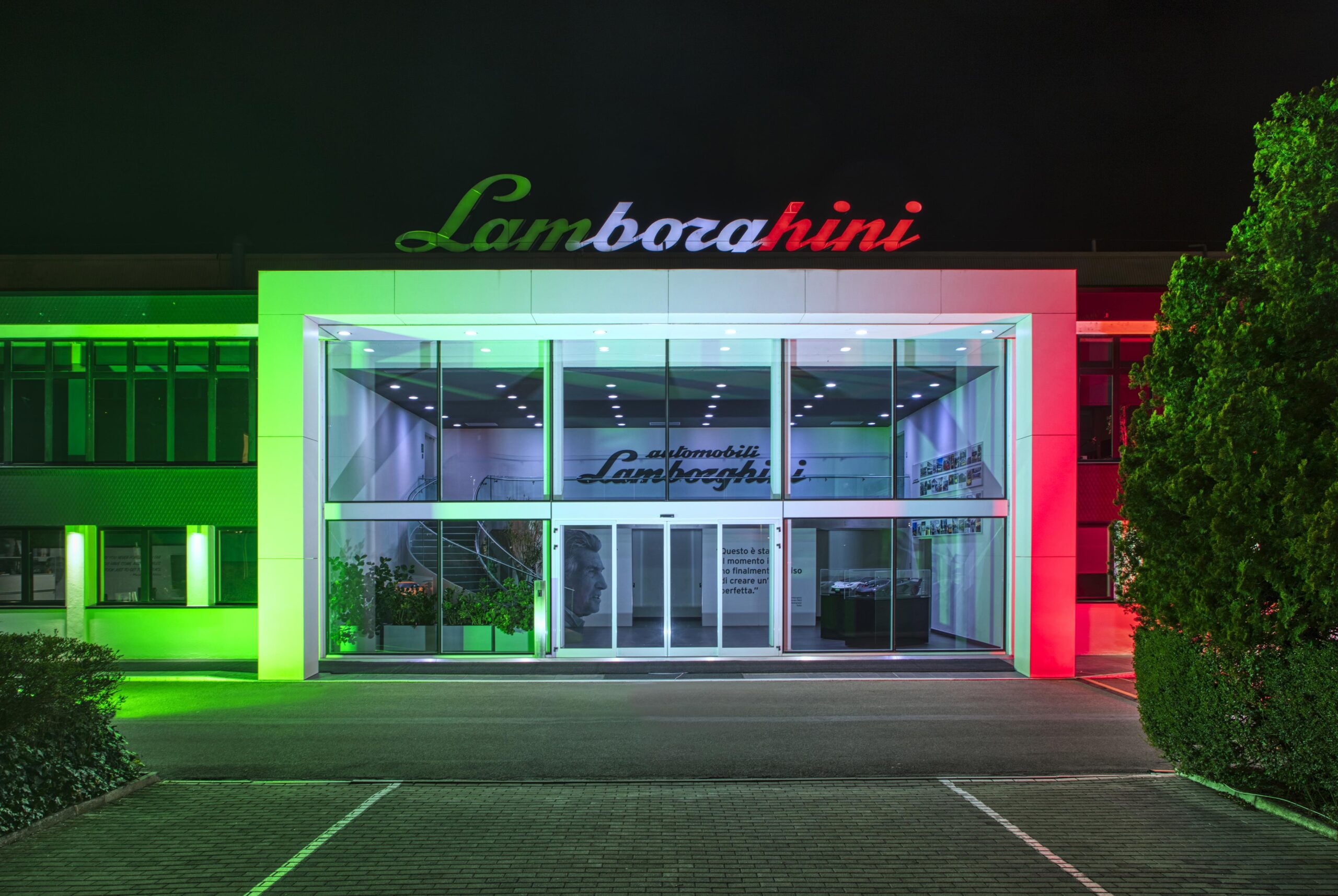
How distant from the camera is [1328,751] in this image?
22.3 feet

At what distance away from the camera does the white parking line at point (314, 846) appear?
5703 mm

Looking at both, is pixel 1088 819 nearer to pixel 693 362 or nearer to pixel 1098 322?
pixel 693 362

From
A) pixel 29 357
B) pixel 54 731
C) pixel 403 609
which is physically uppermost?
pixel 29 357

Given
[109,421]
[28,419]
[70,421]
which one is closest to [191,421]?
[109,421]

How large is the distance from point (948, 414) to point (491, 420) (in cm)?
829

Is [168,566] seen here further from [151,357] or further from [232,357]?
[232,357]

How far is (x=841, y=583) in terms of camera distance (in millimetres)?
16406

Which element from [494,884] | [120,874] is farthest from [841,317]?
[120,874]

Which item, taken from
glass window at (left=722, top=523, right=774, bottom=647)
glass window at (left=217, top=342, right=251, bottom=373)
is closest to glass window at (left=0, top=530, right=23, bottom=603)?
glass window at (left=217, top=342, right=251, bottom=373)

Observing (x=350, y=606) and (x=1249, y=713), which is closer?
(x=1249, y=713)

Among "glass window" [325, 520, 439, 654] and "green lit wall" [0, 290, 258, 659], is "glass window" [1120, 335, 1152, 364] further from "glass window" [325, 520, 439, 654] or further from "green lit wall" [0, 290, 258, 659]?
"green lit wall" [0, 290, 258, 659]

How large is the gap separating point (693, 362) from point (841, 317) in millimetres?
Result: 2854

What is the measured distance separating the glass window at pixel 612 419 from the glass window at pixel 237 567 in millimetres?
5793

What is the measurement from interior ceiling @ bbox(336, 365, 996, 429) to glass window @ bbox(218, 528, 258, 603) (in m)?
3.57
